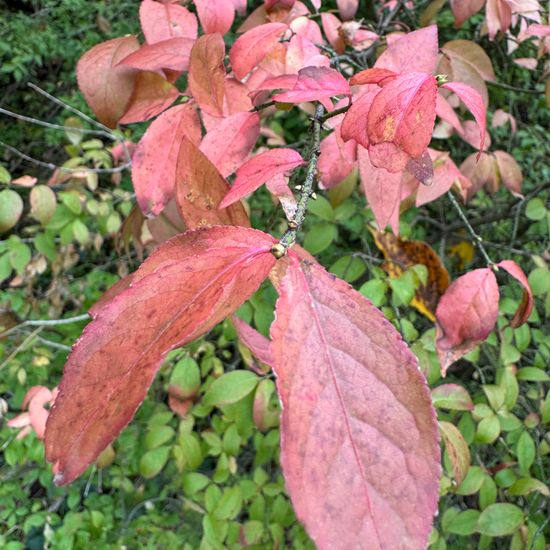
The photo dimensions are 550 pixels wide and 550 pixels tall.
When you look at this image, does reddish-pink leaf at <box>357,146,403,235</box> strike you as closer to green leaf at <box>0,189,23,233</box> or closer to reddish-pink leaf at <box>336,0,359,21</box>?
reddish-pink leaf at <box>336,0,359,21</box>

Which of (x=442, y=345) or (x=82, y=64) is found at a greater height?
(x=82, y=64)

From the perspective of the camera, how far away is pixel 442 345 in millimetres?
659

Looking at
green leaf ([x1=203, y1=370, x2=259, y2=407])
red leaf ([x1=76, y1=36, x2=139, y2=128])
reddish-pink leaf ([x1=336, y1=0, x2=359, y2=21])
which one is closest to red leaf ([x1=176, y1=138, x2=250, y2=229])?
red leaf ([x1=76, y1=36, x2=139, y2=128])

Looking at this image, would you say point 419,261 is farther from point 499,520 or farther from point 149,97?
point 149,97

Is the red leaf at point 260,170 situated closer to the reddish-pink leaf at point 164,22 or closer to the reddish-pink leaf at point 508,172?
the reddish-pink leaf at point 164,22

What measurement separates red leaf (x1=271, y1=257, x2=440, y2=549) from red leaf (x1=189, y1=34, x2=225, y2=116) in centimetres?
30

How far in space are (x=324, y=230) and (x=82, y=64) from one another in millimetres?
543

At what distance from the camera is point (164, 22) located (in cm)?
67

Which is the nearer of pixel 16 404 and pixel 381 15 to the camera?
pixel 381 15

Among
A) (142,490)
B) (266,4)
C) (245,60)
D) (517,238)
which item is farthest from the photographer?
(142,490)

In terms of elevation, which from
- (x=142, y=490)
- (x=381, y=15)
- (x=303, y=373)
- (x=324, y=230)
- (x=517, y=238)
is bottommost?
(x=142, y=490)

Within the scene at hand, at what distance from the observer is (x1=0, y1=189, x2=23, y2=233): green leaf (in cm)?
110

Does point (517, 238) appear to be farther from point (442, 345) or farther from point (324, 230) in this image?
point (442, 345)

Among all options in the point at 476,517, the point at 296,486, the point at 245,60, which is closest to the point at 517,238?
the point at 476,517
